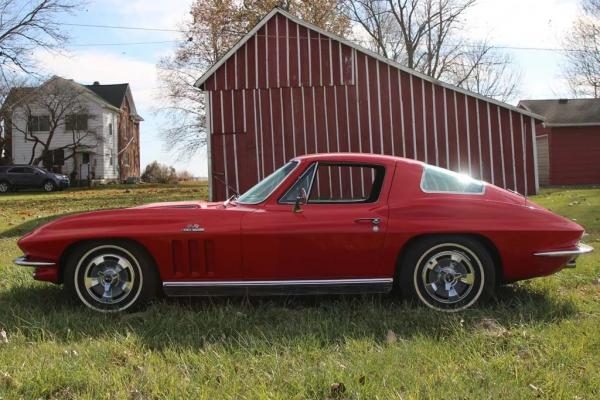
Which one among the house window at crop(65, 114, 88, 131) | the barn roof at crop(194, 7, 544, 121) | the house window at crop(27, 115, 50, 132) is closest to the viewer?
the barn roof at crop(194, 7, 544, 121)

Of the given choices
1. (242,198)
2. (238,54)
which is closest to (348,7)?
(238,54)

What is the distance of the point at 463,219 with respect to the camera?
4.50 meters

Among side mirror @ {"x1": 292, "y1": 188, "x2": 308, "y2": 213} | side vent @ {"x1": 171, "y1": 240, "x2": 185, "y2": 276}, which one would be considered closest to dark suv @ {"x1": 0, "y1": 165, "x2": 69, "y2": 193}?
side vent @ {"x1": 171, "y1": 240, "x2": 185, "y2": 276}

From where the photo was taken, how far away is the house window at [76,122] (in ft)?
124

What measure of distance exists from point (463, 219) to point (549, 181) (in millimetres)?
23245

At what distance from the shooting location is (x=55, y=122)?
36.7 meters

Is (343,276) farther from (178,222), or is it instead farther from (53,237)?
(53,237)

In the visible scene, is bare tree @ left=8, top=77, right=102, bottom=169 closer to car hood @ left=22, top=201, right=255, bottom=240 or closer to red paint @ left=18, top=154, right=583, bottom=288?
car hood @ left=22, top=201, right=255, bottom=240

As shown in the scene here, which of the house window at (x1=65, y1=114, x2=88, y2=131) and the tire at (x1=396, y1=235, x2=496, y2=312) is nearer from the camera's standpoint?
the tire at (x1=396, y1=235, x2=496, y2=312)

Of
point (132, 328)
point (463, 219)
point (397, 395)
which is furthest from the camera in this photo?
point (463, 219)

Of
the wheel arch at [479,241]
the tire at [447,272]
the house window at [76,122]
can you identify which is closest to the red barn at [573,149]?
the wheel arch at [479,241]

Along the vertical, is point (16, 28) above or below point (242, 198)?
above

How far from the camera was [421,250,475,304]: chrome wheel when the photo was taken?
4.54 meters

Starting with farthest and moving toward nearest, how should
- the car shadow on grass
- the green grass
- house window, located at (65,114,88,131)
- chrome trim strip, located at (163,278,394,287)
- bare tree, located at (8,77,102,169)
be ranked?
house window, located at (65,114,88,131)
bare tree, located at (8,77,102,169)
chrome trim strip, located at (163,278,394,287)
the car shadow on grass
the green grass
